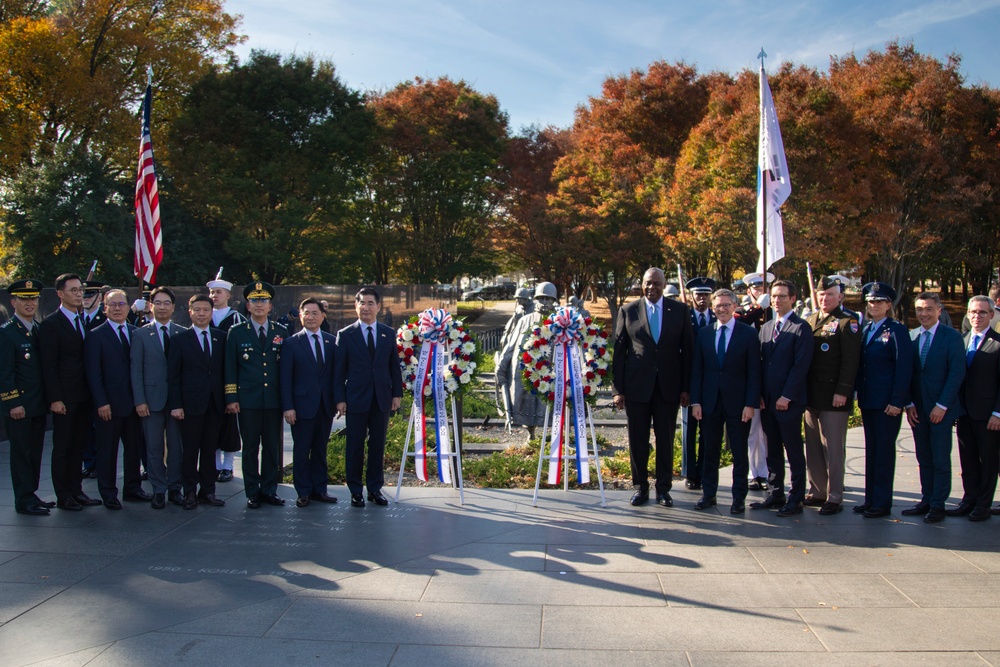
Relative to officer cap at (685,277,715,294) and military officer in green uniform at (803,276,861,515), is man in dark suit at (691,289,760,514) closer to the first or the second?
military officer in green uniform at (803,276,861,515)

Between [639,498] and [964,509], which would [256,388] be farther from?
[964,509]

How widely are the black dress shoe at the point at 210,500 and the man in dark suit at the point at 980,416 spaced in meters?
6.41

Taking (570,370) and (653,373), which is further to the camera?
(570,370)

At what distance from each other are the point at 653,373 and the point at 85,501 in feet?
17.1

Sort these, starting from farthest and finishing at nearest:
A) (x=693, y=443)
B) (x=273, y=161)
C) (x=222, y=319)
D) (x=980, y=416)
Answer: (x=273, y=161), (x=222, y=319), (x=693, y=443), (x=980, y=416)

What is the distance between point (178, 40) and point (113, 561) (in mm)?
24794

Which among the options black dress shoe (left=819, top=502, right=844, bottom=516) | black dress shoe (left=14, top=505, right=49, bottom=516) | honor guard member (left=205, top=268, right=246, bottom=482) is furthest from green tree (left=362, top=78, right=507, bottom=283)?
black dress shoe (left=819, top=502, right=844, bottom=516)

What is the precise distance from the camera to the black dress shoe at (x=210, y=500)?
276 inches

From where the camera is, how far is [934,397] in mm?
6469

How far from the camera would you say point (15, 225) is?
70.3 ft

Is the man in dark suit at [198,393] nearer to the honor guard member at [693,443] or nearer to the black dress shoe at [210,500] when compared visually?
the black dress shoe at [210,500]

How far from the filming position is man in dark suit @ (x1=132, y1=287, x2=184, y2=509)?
22.5 ft

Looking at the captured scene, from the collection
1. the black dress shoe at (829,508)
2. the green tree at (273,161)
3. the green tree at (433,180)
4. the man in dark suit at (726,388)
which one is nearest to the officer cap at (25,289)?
the man in dark suit at (726,388)

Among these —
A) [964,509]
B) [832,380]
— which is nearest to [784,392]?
[832,380]
